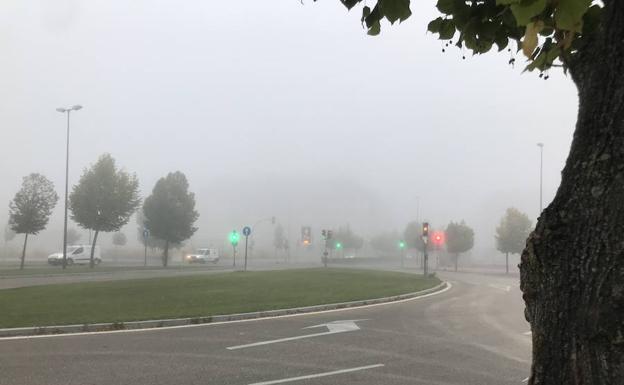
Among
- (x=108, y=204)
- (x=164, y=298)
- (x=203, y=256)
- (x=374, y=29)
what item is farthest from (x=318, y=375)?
(x=203, y=256)

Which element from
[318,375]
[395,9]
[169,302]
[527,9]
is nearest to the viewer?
[527,9]

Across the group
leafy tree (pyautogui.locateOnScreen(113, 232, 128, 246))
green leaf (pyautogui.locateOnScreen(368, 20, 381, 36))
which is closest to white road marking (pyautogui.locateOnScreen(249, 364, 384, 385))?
green leaf (pyautogui.locateOnScreen(368, 20, 381, 36))

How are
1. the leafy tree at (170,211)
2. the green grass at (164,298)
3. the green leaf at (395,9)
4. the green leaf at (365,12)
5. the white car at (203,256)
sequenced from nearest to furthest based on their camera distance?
the green leaf at (395,9)
the green leaf at (365,12)
the green grass at (164,298)
the leafy tree at (170,211)
the white car at (203,256)

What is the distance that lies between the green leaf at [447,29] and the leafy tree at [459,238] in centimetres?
6348

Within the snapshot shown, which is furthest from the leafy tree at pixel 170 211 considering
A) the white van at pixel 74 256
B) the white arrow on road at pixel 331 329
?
the white arrow on road at pixel 331 329

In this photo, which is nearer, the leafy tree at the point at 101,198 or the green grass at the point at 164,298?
the green grass at the point at 164,298

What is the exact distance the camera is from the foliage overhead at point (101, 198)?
4081cm

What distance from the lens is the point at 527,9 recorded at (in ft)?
5.51

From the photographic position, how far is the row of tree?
35188 millimetres

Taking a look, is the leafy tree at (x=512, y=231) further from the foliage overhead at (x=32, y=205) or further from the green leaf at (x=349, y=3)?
the green leaf at (x=349, y=3)

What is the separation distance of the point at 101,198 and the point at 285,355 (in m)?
36.3

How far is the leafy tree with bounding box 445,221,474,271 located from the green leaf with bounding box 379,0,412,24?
63.9 m

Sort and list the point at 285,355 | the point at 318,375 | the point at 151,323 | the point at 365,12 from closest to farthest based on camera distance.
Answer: the point at 365,12, the point at 318,375, the point at 285,355, the point at 151,323

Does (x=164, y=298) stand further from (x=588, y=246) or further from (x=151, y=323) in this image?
(x=588, y=246)
